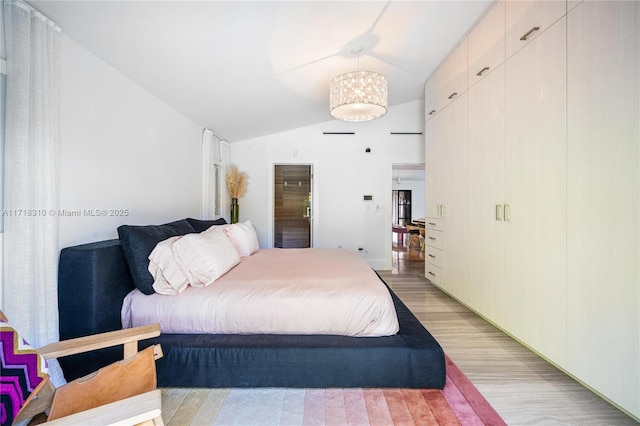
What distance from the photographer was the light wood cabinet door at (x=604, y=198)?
1.26m

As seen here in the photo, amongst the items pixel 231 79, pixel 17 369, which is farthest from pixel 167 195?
pixel 17 369

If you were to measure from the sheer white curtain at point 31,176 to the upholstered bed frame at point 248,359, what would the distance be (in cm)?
9

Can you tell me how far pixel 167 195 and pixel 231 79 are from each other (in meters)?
1.36

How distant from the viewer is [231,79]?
102 inches

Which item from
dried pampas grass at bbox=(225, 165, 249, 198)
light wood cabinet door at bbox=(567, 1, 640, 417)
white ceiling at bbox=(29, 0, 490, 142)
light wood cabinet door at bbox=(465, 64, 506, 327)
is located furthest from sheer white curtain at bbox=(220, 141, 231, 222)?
light wood cabinet door at bbox=(567, 1, 640, 417)

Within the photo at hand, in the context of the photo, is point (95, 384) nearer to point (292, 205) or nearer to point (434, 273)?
point (434, 273)

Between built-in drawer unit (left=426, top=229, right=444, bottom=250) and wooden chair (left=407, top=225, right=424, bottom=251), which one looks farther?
wooden chair (left=407, top=225, right=424, bottom=251)

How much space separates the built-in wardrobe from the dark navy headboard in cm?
266

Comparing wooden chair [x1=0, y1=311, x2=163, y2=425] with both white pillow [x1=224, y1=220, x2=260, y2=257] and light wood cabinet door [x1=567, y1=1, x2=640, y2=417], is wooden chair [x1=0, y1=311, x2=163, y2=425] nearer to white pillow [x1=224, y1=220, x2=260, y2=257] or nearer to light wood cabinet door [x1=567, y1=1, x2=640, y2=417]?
white pillow [x1=224, y1=220, x2=260, y2=257]

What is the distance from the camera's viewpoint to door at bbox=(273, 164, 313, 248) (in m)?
4.91

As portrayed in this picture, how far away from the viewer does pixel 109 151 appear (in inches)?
79.2

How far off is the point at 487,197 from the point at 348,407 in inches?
78.1

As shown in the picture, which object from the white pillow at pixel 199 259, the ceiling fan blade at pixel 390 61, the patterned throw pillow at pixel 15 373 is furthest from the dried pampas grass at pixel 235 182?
the patterned throw pillow at pixel 15 373

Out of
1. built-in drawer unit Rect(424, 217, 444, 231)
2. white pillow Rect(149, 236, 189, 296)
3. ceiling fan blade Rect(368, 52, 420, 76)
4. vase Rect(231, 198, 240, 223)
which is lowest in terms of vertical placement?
white pillow Rect(149, 236, 189, 296)
